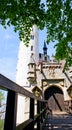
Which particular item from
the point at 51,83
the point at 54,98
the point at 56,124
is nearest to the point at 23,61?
the point at 51,83

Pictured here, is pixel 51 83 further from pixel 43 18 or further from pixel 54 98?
pixel 43 18

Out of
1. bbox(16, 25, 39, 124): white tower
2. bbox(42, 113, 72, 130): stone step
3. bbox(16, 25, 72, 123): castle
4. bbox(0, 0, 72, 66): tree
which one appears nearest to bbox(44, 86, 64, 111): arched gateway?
bbox(16, 25, 72, 123): castle

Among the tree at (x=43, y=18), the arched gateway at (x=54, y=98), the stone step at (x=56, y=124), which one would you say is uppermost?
the tree at (x=43, y=18)

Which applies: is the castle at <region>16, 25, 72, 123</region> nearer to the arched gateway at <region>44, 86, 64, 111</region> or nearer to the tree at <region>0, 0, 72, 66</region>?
the arched gateway at <region>44, 86, 64, 111</region>

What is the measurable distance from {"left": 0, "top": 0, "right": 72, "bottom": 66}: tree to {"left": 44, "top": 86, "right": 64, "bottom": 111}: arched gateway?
41.9 ft

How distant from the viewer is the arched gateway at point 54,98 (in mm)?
21547

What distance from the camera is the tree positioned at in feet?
25.6

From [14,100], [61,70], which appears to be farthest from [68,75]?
[14,100]

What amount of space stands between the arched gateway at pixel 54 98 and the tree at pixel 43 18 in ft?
41.9

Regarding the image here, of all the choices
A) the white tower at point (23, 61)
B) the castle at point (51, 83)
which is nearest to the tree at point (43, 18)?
the castle at point (51, 83)

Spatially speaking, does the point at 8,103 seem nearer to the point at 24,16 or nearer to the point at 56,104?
the point at 24,16

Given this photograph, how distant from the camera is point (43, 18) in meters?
8.32

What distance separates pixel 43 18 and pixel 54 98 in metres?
14.8

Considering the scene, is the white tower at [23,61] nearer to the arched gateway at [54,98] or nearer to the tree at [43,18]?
the arched gateway at [54,98]
